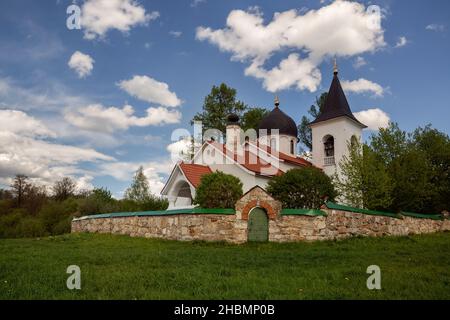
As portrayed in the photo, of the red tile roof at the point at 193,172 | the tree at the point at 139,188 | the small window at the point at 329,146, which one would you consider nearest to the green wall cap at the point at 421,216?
the small window at the point at 329,146

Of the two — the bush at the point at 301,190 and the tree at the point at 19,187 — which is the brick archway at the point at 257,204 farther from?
the tree at the point at 19,187

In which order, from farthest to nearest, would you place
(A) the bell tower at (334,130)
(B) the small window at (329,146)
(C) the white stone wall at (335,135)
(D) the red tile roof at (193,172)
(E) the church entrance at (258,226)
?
(B) the small window at (329,146)
(A) the bell tower at (334,130)
(C) the white stone wall at (335,135)
(D) the red tile roof at (193,172)
(E) the church entrance at (258,226)

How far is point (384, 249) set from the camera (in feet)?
31.1

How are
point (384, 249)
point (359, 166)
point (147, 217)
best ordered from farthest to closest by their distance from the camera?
point (359, 166) → point (147, 217) → point (384, 249)

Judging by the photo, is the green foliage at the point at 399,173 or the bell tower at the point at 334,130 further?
the bell tower at the point at 334,130

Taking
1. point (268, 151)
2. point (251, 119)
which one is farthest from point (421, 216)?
point (251, 119)

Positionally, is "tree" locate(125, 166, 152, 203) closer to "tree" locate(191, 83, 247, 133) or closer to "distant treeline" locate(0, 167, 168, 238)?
"distant treeline" locate(0, 167, 168, 238)

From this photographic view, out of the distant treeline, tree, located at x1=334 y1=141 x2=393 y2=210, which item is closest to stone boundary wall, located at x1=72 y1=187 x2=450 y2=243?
tree, located at x1=334 y1=141 x2=393 y2=210

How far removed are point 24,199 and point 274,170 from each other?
2793 centimetres

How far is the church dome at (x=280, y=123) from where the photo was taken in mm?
29094

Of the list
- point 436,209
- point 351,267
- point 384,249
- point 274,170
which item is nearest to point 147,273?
point 351,267
